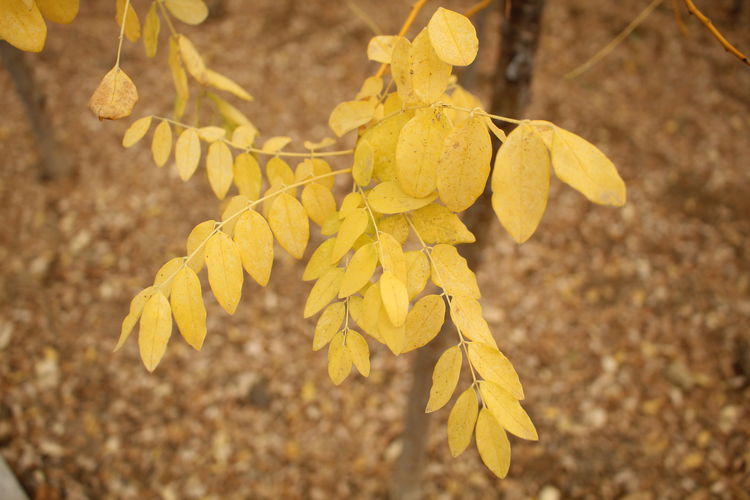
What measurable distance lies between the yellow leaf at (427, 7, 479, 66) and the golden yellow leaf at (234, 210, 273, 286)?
1.15 feet

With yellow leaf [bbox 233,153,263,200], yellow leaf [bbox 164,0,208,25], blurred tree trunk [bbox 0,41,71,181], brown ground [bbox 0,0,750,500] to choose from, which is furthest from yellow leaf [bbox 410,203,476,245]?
blurred tree trunk [bbox 0,41,71,181]

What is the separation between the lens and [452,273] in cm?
76

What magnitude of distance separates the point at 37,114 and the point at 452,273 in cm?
314

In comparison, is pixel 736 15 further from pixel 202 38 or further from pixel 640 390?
pixel 202 38

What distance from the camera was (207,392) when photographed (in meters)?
2.50

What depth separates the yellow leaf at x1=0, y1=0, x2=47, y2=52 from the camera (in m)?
0.73

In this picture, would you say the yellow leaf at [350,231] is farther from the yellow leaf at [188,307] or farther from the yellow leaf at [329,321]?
the yellow leaf at [188,307]

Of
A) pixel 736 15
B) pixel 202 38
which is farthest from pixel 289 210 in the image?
pixel 736 15

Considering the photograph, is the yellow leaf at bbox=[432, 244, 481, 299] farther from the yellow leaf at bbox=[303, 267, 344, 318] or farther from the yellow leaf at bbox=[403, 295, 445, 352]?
the yellow leaf at bbox=[303, 267, 344, 318]

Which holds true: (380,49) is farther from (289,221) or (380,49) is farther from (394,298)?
(394,298)

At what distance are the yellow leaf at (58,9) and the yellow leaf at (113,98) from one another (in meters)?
0.12

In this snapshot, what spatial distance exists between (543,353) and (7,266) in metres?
2.98

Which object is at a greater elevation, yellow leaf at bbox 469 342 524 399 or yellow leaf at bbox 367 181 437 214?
yellow leaf at bbox 367 181 437 214

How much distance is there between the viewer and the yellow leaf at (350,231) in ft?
2.37
